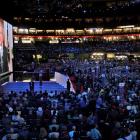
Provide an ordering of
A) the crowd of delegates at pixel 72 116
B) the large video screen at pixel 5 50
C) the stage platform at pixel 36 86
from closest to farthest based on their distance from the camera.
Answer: the crowd of delegates at pixel 72 116 < the stage platform at pixel 36 86 < the large video screen at pixel 5 50

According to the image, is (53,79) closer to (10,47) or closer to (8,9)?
(10,47)

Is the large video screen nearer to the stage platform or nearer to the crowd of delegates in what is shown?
the stage platform

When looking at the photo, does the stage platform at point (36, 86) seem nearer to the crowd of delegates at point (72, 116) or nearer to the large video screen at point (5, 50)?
the large video screen at point (5, 50)

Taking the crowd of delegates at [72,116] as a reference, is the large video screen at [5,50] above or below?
above

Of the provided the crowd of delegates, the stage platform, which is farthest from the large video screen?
the crowd of delegates

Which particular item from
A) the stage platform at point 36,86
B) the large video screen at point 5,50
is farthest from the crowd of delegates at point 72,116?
the large video screen at point 5,50

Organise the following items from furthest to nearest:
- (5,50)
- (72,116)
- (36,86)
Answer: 1. (5,50)
2. (36,86)
3. (72,116)

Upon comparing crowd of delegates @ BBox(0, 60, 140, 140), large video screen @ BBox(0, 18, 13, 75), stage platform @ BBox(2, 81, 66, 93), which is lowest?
stage platform @ BBox(2, 81, 66, 93)

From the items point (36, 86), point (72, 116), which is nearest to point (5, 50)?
point (36, 86)

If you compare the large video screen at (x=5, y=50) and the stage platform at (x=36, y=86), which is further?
the large video screen at (x=5, y=50)

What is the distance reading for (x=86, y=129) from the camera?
49.1ft

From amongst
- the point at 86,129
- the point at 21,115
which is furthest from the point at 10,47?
the point at 86,129

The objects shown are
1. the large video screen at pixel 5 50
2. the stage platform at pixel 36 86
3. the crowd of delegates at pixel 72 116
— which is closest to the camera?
the crowd of delegates at pixel 72 116

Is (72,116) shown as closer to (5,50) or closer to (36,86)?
(36,86)
